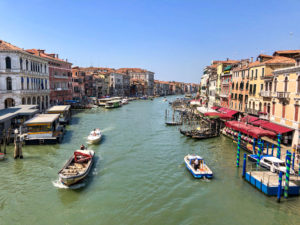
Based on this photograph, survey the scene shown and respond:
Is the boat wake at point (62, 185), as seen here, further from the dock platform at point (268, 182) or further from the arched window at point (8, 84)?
the arched window at point (8, 84)

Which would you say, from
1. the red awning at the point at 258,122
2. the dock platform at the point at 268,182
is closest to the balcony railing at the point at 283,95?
the red awning at the point at 258,122

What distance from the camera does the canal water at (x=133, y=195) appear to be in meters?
12.7

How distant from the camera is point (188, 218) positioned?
502 inches

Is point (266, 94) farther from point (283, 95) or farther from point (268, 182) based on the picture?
point (268, 182)

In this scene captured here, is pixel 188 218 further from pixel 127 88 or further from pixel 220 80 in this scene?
pixel 127 88

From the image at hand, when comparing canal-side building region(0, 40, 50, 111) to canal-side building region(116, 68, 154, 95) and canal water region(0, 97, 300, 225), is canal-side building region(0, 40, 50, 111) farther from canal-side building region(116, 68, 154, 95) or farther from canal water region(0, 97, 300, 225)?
canal-side building region(116, 68, 154, 95)

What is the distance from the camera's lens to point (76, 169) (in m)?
16.9

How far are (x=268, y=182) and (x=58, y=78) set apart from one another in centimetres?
5494

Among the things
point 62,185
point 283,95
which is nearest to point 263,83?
point 283,95

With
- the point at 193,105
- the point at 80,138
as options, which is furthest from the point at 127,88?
the point at 80,138

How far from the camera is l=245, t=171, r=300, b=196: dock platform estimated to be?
14367mm

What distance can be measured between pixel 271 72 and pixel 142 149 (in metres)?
17.7

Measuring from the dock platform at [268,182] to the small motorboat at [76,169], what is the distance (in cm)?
1172

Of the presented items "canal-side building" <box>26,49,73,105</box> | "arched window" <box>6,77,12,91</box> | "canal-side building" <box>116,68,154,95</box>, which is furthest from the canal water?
"canal-side building" <box>116,68,154,95</box>
